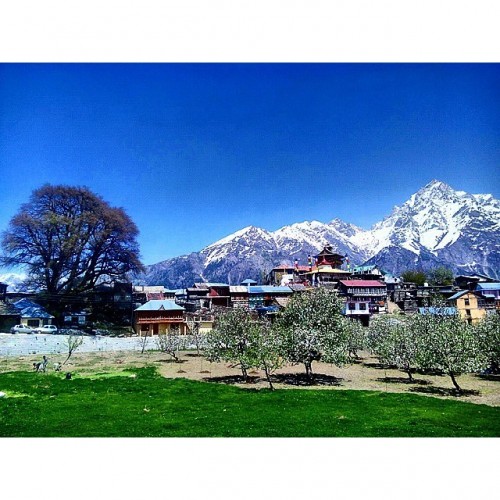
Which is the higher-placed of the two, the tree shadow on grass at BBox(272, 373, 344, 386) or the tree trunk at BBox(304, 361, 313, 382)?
the tree trunk at BBox(304, 361, 313, 382)

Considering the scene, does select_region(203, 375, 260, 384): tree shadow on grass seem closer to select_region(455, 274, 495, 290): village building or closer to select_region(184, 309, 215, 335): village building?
select_region(455, 274, 495, 290): village building

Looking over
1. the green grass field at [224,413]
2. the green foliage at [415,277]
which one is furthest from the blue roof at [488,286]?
the green foliage at [415,277]

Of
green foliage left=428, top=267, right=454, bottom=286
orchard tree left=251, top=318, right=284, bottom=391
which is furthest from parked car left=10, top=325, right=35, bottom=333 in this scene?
Answer: green foliage left=428, top=267, right=454, bottom=286

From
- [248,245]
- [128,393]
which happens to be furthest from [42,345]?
[248,245]

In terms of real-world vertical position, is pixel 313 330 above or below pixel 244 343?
above

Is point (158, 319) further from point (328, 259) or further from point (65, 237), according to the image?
point (328, 259)

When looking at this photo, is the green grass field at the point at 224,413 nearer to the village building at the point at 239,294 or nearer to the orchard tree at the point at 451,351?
the orchard tree at the point at 451,351

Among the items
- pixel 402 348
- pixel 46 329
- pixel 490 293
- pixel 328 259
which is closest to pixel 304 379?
pixel 402 348
